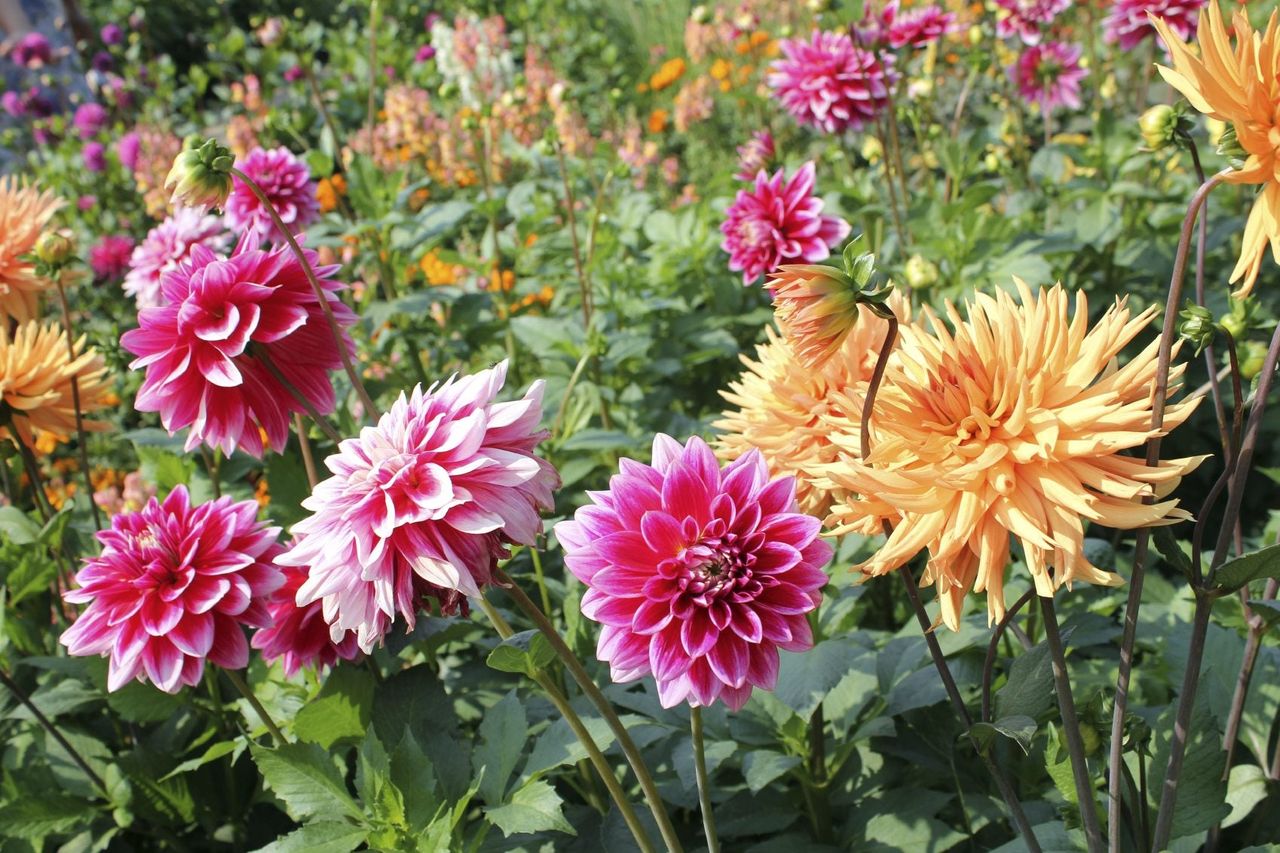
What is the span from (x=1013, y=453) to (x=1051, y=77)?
2.70 metres

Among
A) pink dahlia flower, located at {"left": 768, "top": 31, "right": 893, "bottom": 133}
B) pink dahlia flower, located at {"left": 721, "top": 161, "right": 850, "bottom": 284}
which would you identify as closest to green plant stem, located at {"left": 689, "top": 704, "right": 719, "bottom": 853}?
pink dahlia flower, located at {"left": 721, "top": 161, "right": 850, "bottom": 284}

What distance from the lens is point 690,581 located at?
0.92 metres

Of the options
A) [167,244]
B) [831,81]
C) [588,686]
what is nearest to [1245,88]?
[588,686]

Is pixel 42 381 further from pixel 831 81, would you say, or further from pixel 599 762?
pixel 831 81

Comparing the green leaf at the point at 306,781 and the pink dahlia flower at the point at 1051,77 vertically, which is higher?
the pink dahlia flower at the point at 1051,77

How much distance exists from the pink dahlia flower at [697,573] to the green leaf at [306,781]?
0.53 metres

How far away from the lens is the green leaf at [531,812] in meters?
1.15

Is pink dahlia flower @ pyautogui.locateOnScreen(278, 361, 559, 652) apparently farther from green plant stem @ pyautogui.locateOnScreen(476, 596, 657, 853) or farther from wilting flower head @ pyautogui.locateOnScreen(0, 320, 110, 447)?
wilting flower head @ pyautogui.locateOnScreen(0, 320, 110, 447)

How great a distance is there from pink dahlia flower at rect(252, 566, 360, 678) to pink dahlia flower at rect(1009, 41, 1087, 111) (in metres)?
2.73

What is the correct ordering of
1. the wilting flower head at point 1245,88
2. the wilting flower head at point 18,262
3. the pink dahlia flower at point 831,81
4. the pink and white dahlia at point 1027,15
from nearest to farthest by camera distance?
the wilting flower head at point 1245,88 < the wilting flower head at point 18,262 < the pink dahlia flower at point 831,81 < the pink and white dahlia at point 1027,15

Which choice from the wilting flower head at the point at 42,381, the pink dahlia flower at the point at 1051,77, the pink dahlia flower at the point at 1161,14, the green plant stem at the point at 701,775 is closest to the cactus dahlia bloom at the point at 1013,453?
the green plant stem at the point at 701,775

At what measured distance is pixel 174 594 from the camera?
1.40 m

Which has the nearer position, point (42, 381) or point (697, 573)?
point (697, 573)

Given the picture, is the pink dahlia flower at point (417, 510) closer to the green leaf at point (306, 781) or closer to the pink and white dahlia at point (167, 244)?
the green leaf at point (306, 781)
